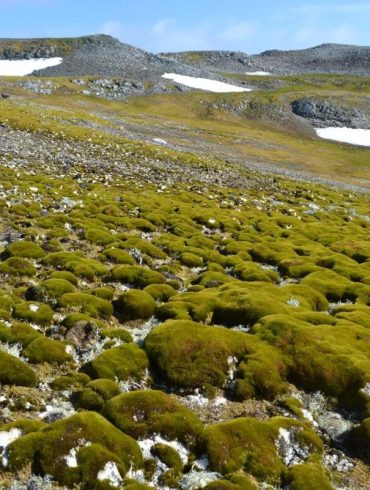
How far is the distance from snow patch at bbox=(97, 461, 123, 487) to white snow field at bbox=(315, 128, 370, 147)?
561ft

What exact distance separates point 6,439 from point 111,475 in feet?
8.15

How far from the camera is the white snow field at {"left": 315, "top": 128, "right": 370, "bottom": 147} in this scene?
169m

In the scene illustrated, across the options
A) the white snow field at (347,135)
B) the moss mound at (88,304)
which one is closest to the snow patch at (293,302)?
the moss mound at (88,304)

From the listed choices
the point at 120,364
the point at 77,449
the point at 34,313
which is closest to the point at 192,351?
the point at 120,364

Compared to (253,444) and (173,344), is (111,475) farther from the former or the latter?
(173,344)

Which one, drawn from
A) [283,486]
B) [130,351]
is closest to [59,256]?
[130,351]

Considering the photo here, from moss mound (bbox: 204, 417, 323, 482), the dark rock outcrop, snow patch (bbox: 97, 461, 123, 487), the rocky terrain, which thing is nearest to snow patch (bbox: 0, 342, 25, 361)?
the rocky terrain

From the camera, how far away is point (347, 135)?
574 ft

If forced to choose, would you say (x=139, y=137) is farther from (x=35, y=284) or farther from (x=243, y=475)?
(x=243, y=475)

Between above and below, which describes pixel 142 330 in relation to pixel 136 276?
below

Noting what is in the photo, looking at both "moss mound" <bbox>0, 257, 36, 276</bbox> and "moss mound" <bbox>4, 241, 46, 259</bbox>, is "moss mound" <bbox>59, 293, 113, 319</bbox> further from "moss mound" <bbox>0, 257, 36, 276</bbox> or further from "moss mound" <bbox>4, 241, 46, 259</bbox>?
"moss mound" <bbox>4, 241, 46, 259</bbox>

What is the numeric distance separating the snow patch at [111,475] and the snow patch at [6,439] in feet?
6.59

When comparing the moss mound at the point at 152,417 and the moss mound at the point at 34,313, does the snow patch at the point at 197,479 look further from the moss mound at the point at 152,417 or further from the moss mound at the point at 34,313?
the moss mound at the point at 34,313

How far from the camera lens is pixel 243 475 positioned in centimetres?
1108
